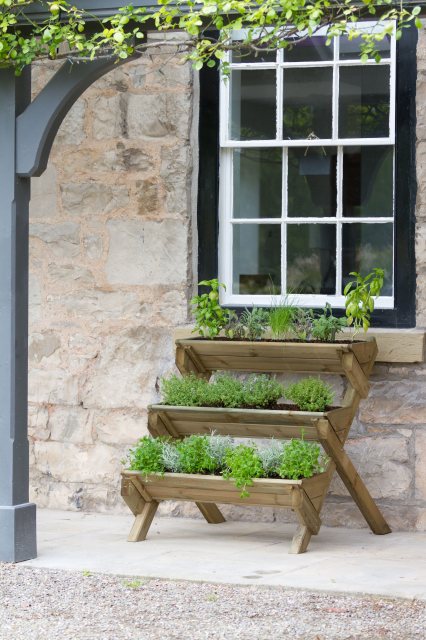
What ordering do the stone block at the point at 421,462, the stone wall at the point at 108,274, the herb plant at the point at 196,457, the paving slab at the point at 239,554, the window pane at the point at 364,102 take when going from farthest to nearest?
the stone wall at the point at 108,274
the window pane at the point at 364,102
the stone block at the point at 421,462
the herb plant at the point at 196,457
the paving slab at the point at 239,554

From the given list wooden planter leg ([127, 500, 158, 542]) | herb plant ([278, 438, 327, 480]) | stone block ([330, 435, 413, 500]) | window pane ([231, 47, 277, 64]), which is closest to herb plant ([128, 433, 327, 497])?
herb plant ([278, 438, 327, 480])

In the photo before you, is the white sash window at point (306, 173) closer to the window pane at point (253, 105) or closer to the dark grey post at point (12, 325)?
the window pane at point (253, 105)

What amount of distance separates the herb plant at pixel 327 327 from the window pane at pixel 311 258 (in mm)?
486

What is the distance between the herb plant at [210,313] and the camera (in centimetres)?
657

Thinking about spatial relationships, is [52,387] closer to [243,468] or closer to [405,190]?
[243,468]

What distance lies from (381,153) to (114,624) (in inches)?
129

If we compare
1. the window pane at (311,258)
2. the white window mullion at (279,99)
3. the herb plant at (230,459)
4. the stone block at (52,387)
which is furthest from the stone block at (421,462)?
the stone block at (52,387)

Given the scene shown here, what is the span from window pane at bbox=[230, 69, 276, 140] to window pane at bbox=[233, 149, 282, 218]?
104 millimetres

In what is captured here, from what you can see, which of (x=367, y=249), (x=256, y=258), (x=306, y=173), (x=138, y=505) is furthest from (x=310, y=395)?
(x=306, y=173)

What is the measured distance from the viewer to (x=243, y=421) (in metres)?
6.18

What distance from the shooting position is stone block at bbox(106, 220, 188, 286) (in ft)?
22.7

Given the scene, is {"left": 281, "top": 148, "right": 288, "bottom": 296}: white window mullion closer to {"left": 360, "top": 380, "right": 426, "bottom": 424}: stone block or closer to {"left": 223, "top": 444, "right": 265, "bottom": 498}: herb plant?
{"left": 360, "top": 380, "right": 426, "bottom": 424}: stone block

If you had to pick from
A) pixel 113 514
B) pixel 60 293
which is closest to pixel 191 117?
pixel 60 293

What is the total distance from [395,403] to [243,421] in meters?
0.89
